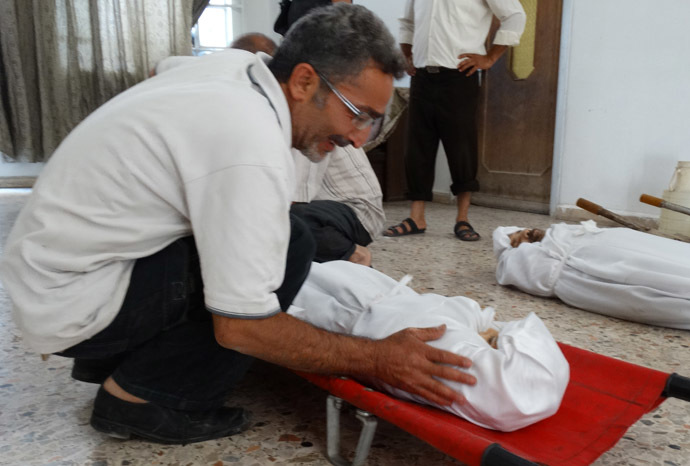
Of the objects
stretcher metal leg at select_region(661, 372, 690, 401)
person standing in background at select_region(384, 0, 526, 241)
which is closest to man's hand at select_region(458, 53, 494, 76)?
person standing in background at select_region(384, 0, 526, 241)

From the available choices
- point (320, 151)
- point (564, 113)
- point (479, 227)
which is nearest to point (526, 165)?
point (564, 113)

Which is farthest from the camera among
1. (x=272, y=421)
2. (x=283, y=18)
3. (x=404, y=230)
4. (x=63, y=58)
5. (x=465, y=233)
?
(x=63, y=58)

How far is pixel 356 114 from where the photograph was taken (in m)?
1.11

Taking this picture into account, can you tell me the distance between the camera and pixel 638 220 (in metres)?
3.37

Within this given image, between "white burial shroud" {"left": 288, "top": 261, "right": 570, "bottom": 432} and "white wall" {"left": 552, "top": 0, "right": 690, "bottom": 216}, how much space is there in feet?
Result: 8.30

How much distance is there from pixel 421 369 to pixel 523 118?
134 inches

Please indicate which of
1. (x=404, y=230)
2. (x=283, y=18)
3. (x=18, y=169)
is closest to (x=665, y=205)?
(x=404, y=230)

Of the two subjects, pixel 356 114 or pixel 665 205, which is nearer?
pixel 356 114

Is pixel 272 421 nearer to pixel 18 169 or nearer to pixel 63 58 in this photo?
pixel 63 58

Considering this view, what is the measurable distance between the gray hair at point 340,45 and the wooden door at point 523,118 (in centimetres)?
312

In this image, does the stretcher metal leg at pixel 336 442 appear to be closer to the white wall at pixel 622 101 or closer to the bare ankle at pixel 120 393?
the bare ankle at pixel 120 393

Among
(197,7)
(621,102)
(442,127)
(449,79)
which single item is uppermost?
(197,7)

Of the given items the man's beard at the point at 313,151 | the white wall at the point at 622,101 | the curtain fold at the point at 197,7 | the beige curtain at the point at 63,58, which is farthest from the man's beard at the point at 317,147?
the curtain fold at the point at 197,7

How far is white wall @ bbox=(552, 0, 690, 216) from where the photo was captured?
125 inches
